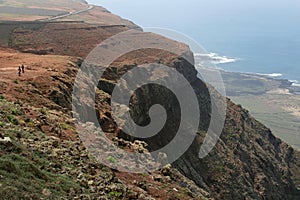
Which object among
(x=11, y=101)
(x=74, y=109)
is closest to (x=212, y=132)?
(x=74, y=109)

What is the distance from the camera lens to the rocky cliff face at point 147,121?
15755 millimetres

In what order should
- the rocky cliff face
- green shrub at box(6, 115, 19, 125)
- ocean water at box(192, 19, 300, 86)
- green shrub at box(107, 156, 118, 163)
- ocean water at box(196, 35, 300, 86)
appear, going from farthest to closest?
ocean water at box(192, 19, 300, 86) → ocean water at box(196, 35, 300, 86) → the rocky cliff face → green shrub at box(107, 156, 118, 163) → green shrub at box(6, 115, 19, 125)

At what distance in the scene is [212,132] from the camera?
125ft

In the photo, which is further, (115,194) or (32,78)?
(32,78)

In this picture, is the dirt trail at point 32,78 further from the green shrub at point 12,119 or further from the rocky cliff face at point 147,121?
the green shrub at point 12,119

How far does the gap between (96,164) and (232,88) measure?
386 ft

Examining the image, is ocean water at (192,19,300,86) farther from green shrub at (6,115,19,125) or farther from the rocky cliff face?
green shrub at (6,115,19,125)

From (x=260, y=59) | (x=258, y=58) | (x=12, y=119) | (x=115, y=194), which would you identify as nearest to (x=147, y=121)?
(x=12, y=119)

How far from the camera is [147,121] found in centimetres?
2855

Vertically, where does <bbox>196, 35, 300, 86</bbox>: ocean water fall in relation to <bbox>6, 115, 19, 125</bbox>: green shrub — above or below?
below

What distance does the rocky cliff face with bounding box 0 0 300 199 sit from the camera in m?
15.8

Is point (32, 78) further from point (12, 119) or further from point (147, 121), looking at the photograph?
point (147, 121)

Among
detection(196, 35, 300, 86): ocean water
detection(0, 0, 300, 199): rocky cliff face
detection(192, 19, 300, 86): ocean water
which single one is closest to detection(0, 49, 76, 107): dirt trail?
detection(0, 0, 300, 199): rocky cliff face

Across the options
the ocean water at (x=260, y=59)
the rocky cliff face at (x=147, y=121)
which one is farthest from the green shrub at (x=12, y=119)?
the ocean water at (x=260, y=59)
